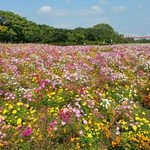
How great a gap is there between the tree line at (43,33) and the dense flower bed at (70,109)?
1640 inches

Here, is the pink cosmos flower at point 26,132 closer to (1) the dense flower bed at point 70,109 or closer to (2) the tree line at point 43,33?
(1) the dense flower bed at point 70,109

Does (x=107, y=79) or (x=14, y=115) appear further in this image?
(x=107, y=79)

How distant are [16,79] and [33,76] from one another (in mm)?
850

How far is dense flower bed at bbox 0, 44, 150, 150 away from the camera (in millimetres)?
8039

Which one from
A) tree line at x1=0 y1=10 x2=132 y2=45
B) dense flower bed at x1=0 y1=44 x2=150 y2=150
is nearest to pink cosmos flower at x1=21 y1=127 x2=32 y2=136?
dense flower bed at x1=0 y1=44 x2=150 y2=150

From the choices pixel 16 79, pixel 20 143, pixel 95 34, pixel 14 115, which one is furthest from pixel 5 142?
pixel 95 34

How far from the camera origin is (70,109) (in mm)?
8812

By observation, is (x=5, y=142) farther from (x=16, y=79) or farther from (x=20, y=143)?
(x=16, y=79)

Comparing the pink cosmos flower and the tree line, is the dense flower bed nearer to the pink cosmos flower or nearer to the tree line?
the pink cosmos flower

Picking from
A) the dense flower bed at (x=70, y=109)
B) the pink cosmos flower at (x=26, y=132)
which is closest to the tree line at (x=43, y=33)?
the dense flower bed at (x=70, y=109)

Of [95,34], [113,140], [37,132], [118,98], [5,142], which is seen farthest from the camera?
[95,34]

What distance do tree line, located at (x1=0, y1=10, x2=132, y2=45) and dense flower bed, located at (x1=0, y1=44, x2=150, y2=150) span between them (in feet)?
137

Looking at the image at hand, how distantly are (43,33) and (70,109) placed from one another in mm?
57284

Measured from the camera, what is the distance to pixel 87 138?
8219mm
